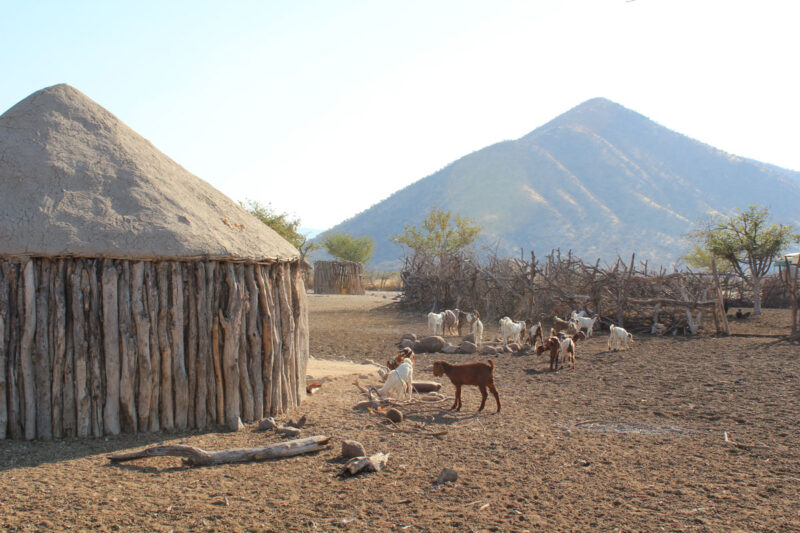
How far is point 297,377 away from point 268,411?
0.69 m

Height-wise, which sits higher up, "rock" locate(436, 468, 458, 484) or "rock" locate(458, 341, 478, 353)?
"rock" locate(458, 341, 478, 353)

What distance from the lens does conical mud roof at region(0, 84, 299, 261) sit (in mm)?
6027

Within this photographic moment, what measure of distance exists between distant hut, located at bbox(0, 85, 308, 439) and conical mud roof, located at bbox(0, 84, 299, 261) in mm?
19

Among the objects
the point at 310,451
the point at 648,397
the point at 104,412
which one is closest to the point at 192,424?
the point at 104,412

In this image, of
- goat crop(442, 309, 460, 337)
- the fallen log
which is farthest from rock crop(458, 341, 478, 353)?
the fallen log

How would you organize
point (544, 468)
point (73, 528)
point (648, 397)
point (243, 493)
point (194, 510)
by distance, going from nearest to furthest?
point (73, 528)
point (194, 510)
point (243, 493)
point (544, 468)
point (648, 397)

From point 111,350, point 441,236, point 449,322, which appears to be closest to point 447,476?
point 111,350

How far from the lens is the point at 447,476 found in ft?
16.0

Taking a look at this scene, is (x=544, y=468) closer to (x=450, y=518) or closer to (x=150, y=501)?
(x=450, y=518)

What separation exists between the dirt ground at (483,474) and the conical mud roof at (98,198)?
188 centimetres

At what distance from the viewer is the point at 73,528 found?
158 inches

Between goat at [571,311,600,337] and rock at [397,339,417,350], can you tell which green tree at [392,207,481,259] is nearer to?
goat at [571,311,600,337]

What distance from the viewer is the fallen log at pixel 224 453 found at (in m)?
5.21

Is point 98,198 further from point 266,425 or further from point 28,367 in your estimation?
point 266,425
